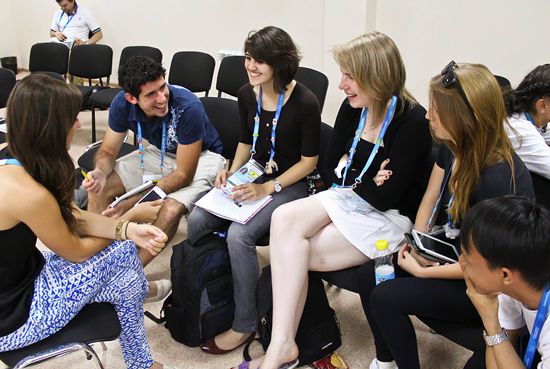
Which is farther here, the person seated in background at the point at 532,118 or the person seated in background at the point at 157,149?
the person seated in background at the point at 157,149

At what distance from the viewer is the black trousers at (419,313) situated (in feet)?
5.10

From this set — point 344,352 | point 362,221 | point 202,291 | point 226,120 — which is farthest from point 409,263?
point 226,120

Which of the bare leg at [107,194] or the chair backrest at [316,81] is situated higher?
the chair backrest at [316,81]

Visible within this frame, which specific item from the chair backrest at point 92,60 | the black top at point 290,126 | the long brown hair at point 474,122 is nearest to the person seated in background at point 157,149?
the black top at point 290,126

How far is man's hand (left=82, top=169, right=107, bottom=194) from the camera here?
228cm

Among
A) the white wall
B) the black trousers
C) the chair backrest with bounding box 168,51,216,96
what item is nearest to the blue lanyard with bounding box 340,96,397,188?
the black trousers

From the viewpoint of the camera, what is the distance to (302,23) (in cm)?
453

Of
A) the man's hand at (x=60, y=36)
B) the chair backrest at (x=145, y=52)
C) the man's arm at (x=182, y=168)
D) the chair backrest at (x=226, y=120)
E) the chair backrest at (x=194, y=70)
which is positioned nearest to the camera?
the man's arm at (x=182, y=168)

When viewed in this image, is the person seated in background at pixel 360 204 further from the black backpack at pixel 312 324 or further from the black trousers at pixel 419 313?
the black trousers at pixel 419 313

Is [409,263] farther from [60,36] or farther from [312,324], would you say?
[60,36]

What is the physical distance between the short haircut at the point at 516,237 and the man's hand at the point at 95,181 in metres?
1.73

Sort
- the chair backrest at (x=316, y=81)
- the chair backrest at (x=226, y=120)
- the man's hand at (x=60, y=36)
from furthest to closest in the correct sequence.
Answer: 1. the man's hand at (x=60, y=36)
2. the chair backrest at (x=316, y=81)
3. the chair backrest at (x=226, y=120)

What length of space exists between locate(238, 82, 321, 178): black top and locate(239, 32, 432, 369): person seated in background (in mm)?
261

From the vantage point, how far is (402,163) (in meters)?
1.91
